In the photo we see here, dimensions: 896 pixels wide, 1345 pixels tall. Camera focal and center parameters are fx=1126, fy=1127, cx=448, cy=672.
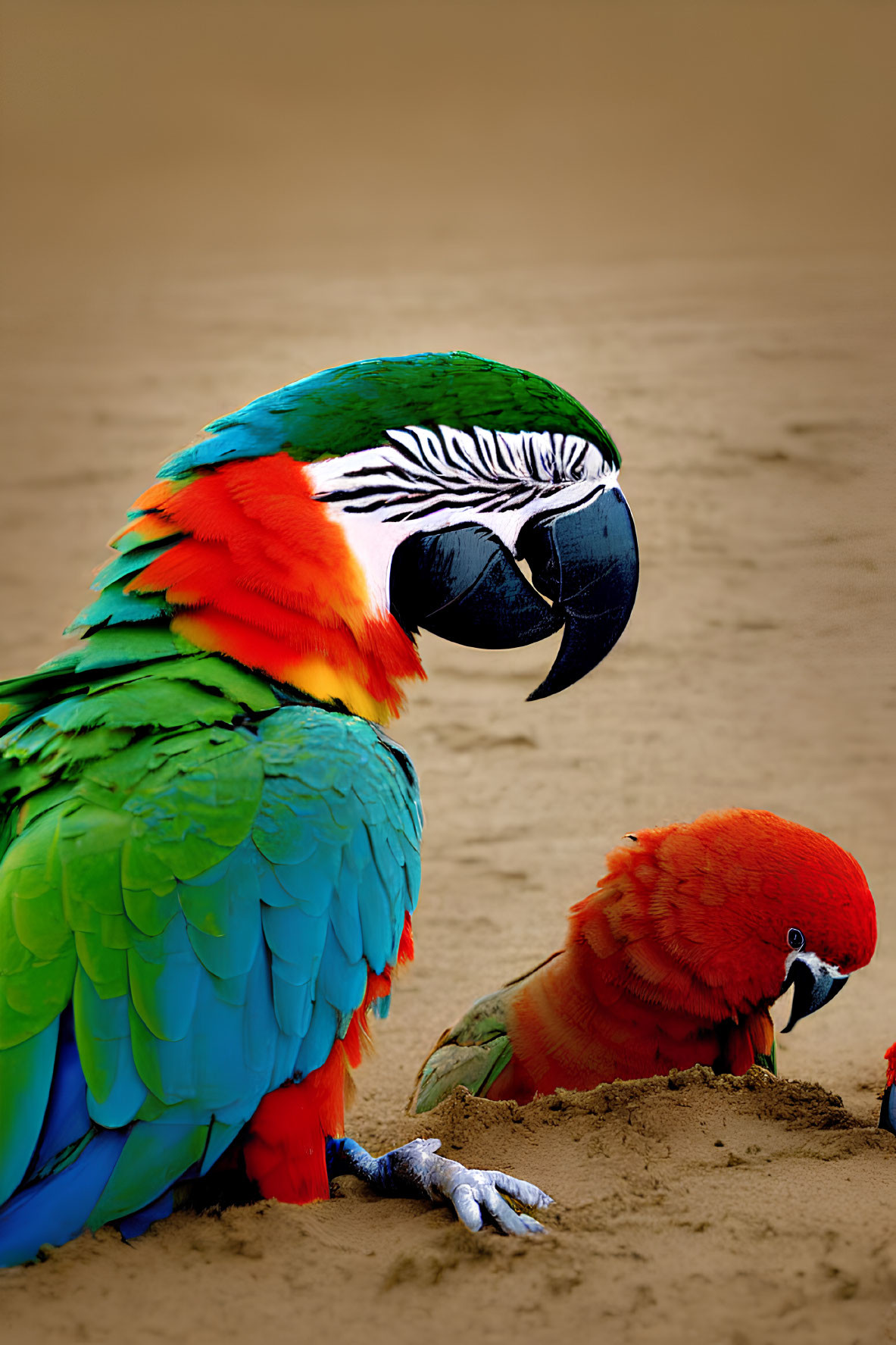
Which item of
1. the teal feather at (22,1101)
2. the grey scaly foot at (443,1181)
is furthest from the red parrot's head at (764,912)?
the teal feather at (22,1101)

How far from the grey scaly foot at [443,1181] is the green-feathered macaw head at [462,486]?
0.76 meters

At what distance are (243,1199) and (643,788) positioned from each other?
8.91 ft

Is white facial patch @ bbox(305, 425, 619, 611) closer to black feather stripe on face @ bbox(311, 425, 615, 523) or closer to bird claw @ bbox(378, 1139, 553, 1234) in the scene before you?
black feather stripe on face @ bbox(311, 425, 615, 523)

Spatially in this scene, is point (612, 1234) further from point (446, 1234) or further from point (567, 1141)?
point (567, 1141)

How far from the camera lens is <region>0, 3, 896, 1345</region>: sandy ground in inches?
115

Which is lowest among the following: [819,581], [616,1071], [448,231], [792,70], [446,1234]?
[616,1071]

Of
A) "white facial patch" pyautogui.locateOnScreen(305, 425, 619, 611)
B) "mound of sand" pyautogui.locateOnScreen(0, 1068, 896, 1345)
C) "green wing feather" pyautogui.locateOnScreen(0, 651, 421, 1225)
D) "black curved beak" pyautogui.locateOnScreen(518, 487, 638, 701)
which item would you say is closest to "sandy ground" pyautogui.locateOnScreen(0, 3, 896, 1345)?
"mound of sand" pyautogui.locateOnScreen(0, 1068, 896, 1345)

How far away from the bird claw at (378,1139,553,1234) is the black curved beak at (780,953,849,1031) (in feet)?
2.18

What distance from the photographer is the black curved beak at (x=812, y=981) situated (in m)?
1.86

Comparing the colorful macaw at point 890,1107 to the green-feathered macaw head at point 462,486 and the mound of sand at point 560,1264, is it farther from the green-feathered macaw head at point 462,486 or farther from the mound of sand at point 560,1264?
the green-feathered macaw head at point 462,486

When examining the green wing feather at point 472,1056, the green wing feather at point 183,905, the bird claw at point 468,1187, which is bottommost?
the green wing feather at point 472,1056

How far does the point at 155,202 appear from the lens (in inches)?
238

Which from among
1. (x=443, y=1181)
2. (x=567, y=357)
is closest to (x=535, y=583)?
(x=443, y=1181)

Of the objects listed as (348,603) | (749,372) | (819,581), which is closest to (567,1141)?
(348,603)
